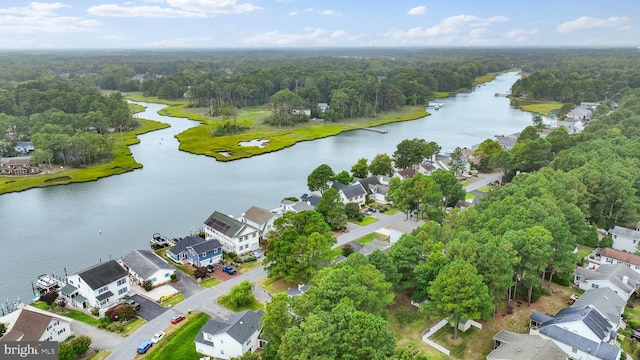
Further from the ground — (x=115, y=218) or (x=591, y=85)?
(x=591, y=85)

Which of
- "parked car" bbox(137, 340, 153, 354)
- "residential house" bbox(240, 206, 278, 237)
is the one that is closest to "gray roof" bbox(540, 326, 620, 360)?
"parked car" bbox(137, 340, 153, 354)

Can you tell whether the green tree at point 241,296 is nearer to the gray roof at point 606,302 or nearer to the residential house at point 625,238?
the gray roof at point 606,302

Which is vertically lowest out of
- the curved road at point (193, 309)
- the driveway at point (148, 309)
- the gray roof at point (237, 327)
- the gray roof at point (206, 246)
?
the driveway at point (148, 309)

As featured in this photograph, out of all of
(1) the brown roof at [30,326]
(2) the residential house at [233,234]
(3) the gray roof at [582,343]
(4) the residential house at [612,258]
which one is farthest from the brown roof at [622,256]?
(1) the brown roof at [30,326]

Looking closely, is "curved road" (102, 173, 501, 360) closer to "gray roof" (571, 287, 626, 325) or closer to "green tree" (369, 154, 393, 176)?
"green tree" (369, 154, 393, 176)

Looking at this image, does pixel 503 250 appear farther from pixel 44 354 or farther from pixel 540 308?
pixel 44 354

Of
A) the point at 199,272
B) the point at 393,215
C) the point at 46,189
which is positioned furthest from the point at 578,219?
the point at 46,189

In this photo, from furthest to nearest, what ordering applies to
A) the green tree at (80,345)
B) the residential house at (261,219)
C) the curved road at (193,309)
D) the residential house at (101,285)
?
the residential house at (261,219), the residential house at (101,285), the curved road at (193,309), the green tree at (80,345)
